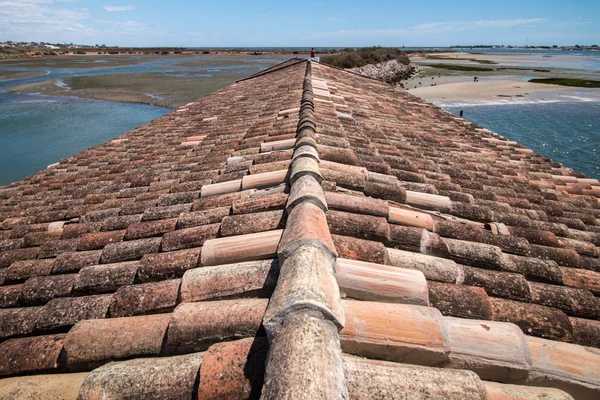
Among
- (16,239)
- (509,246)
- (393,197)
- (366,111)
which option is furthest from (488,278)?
(366,111)

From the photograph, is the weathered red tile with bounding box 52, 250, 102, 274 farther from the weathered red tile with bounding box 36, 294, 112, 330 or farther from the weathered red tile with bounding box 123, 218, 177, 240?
the weathered red tile with bounding box 36, 294, 112, 330

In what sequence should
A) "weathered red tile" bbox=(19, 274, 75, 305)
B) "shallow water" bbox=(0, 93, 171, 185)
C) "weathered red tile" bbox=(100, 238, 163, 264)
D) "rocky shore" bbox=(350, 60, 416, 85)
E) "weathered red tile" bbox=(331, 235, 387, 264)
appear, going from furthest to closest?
"rocky shore" bbox=(350, 60, 416, 85), "shallow water" bbox=(0, 93, 171, 185), "weathered red tile" bbox=(100, 238, 163, 264), "weathered red tile" bbox=(19, 274, 75, 305), "weathered red tile" bbox=(331, 235, 387, 264)

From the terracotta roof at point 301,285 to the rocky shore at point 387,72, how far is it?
36.3 meters

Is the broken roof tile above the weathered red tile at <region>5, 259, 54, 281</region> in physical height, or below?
above

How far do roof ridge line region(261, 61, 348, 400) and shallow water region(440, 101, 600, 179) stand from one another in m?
16.9

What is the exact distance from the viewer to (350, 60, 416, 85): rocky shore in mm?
38219

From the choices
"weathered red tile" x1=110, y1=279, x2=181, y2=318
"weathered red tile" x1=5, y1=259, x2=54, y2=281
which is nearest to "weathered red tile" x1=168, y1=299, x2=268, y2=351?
"weathered red tile" x1=110, y1=279, x2=181, y2=318

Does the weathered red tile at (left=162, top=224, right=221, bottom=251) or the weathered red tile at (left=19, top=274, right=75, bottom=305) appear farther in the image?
the weathered red tile at (left=162, top=224, right=221, bottom=251)

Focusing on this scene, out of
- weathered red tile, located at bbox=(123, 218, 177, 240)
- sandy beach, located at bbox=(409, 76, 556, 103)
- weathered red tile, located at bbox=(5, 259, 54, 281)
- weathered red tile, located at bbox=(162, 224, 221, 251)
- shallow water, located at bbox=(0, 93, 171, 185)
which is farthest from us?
sandy beach, located at bbox=(409, 76, 556, 103)

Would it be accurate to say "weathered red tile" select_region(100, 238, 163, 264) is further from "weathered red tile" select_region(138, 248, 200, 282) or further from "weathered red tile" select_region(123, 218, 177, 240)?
"weathered red tile" select_region(138, 248, 200, 282)

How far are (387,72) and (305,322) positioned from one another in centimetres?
4628

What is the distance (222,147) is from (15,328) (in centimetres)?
306

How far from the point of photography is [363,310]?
142 centimetres

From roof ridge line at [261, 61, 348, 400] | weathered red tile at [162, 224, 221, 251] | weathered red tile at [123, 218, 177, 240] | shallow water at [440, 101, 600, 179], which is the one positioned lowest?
shallow water at [440, 101, 600, 179]
